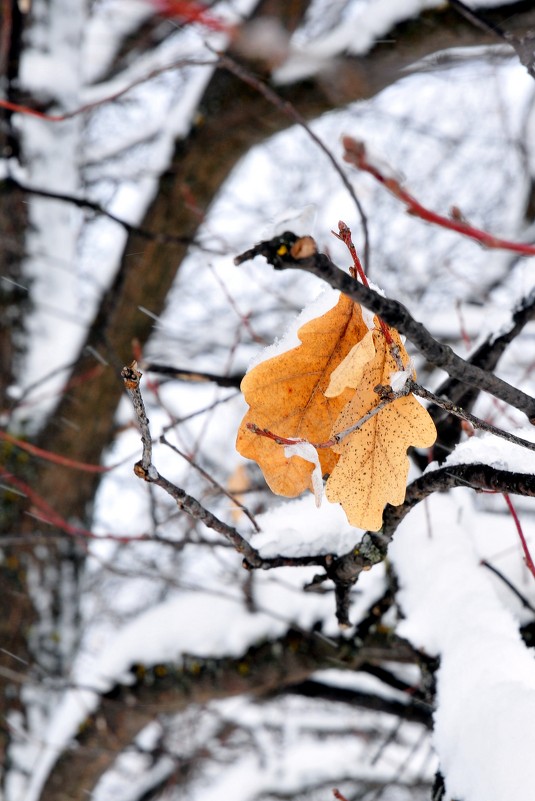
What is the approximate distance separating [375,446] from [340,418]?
4cm

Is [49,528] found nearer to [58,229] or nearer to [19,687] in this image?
[19,687]

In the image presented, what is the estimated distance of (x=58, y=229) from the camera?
1932 millimetres

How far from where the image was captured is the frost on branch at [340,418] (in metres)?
0.46

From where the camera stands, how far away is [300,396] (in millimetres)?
494

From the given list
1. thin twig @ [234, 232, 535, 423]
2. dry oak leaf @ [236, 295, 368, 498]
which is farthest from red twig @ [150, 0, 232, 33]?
thin twig @ [234, 232, 535, 423]

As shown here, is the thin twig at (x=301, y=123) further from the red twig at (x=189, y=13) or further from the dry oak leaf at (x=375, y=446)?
the dry oak leaf at (x=375, y=446)

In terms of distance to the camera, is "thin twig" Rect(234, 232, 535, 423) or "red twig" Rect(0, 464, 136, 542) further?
"red twig" Rect(0, 464, 136, 542)

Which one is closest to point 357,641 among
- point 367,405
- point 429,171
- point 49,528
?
point 367,405

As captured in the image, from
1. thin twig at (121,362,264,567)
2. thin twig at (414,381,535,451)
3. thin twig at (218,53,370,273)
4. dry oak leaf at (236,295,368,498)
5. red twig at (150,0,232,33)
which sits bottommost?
thin twig at (121,362,264,567)

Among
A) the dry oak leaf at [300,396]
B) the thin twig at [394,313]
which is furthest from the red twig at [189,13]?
the thin twig at [394,313]

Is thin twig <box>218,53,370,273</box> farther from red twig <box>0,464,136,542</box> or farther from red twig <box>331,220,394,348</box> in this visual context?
red twig <box>0,464,136,542</box>

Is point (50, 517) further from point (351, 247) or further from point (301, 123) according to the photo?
point (351, 247)

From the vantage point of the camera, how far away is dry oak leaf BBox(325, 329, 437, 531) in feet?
1.51

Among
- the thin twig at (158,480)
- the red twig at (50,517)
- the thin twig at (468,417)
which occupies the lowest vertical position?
the thin twig at (158,480)
